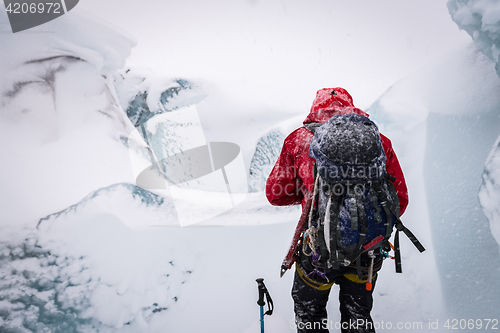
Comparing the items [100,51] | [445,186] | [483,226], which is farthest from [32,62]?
[483,226]

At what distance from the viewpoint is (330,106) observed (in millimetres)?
1003

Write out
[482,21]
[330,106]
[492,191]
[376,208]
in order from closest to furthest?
[376,208], [330,106], [492,191], [482,21]

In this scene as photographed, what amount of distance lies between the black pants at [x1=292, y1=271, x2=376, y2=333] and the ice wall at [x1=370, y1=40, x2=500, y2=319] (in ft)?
3.86

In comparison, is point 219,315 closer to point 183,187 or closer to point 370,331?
point 370,331

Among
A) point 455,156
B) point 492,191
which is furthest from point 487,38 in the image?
point 492,191

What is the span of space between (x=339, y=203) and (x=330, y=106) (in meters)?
0.42

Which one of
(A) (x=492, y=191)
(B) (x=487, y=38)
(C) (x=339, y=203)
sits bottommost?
(A) (x=492, y=191)

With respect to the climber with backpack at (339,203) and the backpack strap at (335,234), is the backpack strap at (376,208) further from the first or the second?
the backpack strap at (335,234)

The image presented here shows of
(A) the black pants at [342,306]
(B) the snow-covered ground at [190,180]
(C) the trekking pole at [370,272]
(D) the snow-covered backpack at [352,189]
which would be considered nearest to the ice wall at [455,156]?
(B) the snow-covered ground at [190,180]

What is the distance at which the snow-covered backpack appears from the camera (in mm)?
765

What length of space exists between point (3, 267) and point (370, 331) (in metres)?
2.45

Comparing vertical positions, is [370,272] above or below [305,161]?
below

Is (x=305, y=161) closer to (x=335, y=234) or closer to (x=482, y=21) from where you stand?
(x=335, y=234)

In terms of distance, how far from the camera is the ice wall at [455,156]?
1701 mm
